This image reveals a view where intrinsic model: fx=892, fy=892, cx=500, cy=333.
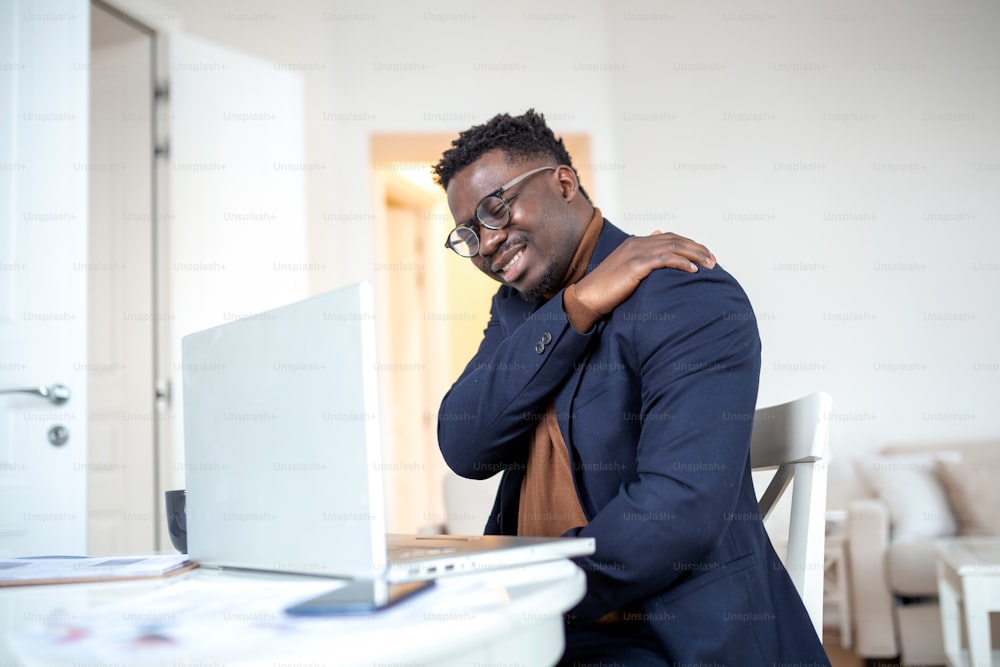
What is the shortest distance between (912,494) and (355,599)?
3758mm

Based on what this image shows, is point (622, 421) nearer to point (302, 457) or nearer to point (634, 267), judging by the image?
point (634, 267)

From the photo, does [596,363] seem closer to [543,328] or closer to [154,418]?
[543,328]

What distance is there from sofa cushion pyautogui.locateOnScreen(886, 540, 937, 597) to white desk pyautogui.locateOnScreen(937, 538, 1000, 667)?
2.00 ft

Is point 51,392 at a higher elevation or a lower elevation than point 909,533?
higher

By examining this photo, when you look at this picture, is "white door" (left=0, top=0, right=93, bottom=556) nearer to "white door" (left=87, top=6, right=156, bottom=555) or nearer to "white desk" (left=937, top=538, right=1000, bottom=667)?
"white door" (left=87, top=6, right=156, bottom=555)

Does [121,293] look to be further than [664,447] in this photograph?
Yes

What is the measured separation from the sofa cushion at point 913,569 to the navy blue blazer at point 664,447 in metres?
2.79

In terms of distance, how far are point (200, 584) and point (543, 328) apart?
537 millimetres

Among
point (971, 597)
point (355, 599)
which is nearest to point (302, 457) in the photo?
point (355, 599)

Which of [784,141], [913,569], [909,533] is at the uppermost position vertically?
[784,141]

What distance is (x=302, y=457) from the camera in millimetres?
833

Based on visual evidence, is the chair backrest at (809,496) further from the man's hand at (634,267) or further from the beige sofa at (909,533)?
the beige sofa at (909,533)

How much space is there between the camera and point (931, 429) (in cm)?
460

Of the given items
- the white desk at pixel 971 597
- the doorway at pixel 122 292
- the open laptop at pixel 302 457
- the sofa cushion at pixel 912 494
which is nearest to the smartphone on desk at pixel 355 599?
the open laptop at pixel 302 457
